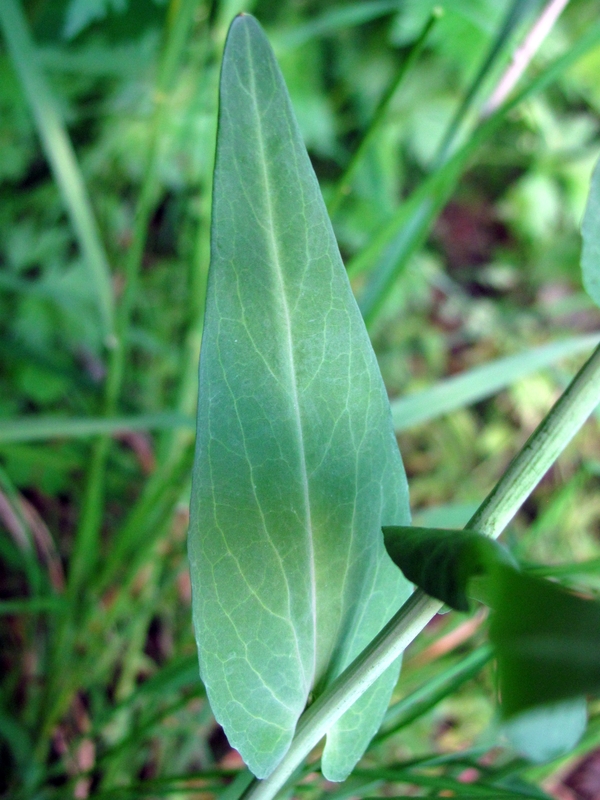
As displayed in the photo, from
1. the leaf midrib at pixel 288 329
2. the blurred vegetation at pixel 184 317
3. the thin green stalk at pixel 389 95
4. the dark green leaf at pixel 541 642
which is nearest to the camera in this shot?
the dark green leaf at pixel 541 642

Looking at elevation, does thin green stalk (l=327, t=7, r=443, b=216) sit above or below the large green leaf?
above

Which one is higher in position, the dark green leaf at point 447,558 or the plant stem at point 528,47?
the plant stem at point 528,47

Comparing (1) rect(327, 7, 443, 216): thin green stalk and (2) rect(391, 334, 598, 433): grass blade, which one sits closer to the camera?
(1) rect(327, 7, 443, 216): thin green stalk

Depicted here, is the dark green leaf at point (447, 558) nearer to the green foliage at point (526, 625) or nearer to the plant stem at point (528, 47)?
the green foliage at point (526, 625)

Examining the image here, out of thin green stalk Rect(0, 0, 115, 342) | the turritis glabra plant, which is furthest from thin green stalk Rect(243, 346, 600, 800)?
thin green stalk Rect(0, 0, 115, 342)

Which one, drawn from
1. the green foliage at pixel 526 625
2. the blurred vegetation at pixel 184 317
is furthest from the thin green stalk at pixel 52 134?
the green foliage at pixel 526 625

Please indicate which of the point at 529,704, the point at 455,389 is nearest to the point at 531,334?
the point at 455,389

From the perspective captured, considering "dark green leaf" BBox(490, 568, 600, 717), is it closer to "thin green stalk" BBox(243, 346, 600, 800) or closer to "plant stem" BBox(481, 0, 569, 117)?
"thin green stalk" BBox(243, 346, 600, 800)
